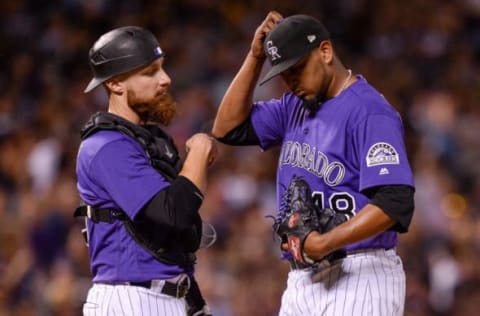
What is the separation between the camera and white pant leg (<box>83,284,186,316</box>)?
13.1 feet

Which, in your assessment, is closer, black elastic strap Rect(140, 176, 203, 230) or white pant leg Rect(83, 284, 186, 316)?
black elastic strap Rect(140, 176, 203, 230)

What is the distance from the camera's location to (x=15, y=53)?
1005 centimetres

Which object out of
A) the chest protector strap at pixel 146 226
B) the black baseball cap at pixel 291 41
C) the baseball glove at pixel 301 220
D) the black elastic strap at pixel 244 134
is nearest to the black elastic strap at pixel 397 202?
the baseball glove at pixel 301 220

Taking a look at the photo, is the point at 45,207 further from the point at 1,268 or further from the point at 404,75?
the point at 404,75

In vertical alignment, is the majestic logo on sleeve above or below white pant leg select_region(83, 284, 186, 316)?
above

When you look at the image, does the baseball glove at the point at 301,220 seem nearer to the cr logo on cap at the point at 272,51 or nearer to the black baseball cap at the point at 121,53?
the cr logo on cap at the point at 272,51

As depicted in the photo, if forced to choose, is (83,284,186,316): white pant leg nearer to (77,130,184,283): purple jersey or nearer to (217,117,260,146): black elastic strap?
(77,130,184,283): purple jersey

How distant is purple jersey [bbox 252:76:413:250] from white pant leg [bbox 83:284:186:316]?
67cm

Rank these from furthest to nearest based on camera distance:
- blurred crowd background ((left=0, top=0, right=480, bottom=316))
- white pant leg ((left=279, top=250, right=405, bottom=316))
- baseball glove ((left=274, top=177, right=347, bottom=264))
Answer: blurred crowd background ((left=0, top=0, right=480, bottom=316)) → white pant leg ((left=279, top=250, right=405, bottom=316)) → baseball glove ((left=274, top=177, right=347, bottom=264))

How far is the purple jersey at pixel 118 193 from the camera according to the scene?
12.8 feet

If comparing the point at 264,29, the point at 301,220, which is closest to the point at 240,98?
the point at 264,29

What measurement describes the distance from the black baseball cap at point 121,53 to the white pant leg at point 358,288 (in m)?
1.08

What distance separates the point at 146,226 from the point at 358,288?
850mm

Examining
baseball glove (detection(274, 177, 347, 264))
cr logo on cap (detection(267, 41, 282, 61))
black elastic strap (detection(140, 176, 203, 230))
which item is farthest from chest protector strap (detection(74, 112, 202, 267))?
cr logo on cap (detection(267, 41, 282, 61))
